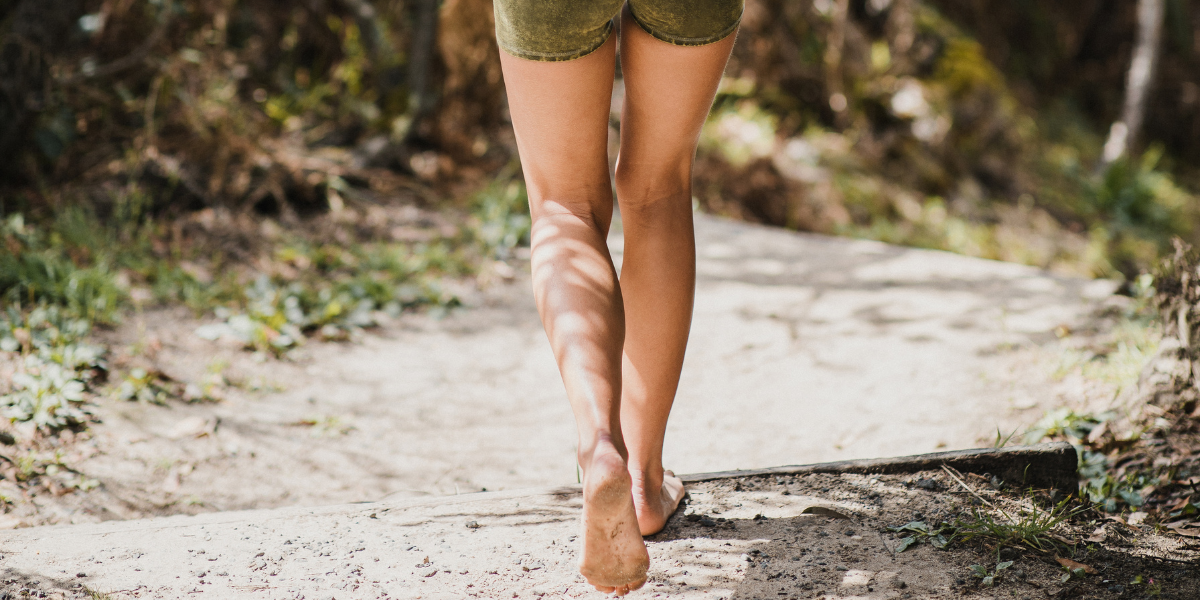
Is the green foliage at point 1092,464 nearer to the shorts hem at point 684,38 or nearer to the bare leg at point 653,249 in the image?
the bare leg at point 653,249

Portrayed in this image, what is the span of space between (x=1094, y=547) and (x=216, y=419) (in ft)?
7.96

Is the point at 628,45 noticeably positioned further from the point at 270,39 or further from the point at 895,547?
the point at 270,39

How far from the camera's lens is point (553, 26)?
1.30 meters

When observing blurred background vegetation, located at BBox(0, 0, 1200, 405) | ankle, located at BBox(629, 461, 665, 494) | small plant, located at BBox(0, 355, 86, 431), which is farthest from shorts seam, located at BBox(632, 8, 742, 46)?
small plant, located at BBox(0, 355, 86, 431)

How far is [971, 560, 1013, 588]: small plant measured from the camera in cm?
141

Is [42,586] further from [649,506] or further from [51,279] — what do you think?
[51,279]

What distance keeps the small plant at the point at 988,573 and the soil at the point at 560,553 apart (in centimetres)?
1

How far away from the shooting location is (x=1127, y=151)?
7.34 meters

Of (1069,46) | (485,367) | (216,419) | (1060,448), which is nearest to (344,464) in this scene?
(216,419)

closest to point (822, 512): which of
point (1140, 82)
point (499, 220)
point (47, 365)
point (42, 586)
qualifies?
point (42, 586)

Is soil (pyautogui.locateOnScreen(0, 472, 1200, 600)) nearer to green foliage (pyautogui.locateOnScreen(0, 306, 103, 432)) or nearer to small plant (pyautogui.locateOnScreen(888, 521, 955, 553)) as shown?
small plant (pyautogui.locateOnScreen(888, 521, 955, 553))

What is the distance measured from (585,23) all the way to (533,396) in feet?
5.54

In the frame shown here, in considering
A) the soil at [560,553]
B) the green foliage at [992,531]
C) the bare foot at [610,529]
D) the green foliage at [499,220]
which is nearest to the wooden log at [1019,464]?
the soil at [560,553]

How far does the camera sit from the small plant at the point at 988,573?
1.41 meters
